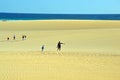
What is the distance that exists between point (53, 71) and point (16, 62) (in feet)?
12.0

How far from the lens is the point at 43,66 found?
1684cm

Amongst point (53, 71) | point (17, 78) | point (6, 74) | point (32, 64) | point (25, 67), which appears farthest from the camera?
point (32, 64)

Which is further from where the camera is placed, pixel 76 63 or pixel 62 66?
pixel 76 63

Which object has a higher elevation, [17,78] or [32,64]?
[32,64]

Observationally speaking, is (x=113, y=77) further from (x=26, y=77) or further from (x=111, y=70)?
(x=26, y=77)

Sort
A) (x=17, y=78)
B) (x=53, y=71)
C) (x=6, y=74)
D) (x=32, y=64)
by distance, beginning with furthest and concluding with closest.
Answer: (x=32, y=64) < (x=53, y=71) < (x=6, y=74) < (x=17, y=78)

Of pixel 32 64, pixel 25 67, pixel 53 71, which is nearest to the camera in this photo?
pixel 53 71

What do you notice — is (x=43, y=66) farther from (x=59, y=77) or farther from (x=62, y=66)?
(x=59, y=77)

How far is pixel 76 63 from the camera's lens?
1833cm

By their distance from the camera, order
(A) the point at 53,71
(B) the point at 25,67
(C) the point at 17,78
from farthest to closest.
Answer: (B) the point at 25,67 < (A) the point at 53,71 < (C) the point at 17,78

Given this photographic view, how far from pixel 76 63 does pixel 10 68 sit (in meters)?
4.04

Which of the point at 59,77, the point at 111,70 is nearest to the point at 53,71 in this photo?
the point at 59,77

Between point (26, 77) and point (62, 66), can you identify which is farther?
point (62, 66)

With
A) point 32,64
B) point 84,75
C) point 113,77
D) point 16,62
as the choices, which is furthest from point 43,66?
point 113,77
